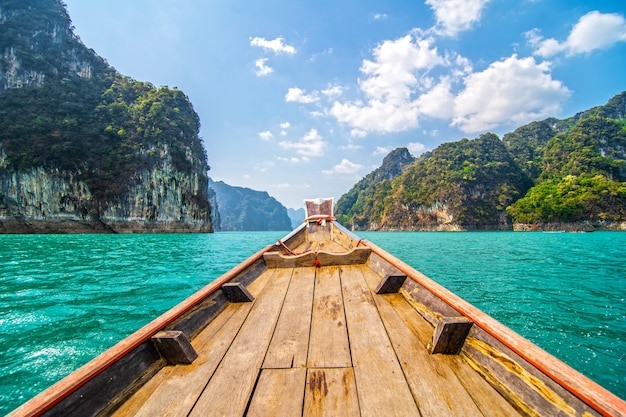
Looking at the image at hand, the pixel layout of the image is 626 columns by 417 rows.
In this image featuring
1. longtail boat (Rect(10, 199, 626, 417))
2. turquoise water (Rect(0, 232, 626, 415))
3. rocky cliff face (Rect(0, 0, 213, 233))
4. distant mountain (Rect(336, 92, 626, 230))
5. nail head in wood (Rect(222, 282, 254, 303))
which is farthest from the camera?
distant mountain (Rect(336, 92, 626, 230))

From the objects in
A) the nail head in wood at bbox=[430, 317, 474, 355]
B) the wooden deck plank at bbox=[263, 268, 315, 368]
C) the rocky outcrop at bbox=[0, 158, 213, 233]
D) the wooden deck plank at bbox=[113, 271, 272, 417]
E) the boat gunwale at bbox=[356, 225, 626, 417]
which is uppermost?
the rocky outcrop at bbox=[0, 158, 213, 233]

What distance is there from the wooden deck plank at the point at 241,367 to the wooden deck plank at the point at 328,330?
386 millimetres

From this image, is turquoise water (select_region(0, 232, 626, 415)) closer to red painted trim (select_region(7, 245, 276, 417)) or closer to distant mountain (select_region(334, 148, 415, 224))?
red painted trim (select_region(7, 245, 276, 417))

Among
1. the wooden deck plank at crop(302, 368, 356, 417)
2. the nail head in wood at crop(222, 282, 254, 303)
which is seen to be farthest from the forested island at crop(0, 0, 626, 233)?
the wooden deck plank at crop(302, 368, 356, 417)

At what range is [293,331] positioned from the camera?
7.65 ft

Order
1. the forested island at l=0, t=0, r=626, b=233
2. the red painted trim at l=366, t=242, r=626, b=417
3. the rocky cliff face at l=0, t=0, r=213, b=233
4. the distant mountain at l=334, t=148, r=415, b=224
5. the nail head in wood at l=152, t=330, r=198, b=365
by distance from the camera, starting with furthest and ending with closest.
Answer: the distant mountain at l=334, t=148, r=415, b=224 → the forested island at l=0, t=0, r=626, b=233 → the rocky cliff face at l=0, t=0, r=213, b=233 → the nail head in wood at l=152, t=330, r=198, b=365 → the red painted trim at l=366, t=242, r=626, b=417

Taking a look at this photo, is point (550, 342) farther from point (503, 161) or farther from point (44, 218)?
point (503, 161)

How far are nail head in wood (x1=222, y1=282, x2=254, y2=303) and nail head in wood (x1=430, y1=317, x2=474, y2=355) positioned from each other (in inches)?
77.2

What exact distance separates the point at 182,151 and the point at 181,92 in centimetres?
1977

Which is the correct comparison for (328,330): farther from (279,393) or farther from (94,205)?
(94,205)

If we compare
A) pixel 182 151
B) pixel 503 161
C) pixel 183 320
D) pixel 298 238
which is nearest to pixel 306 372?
pixel 183 320

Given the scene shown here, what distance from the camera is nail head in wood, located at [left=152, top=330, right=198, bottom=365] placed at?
5.99 feet

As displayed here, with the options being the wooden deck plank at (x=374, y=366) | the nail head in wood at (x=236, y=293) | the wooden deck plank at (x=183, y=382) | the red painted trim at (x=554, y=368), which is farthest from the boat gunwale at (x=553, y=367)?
the nail head in wood at (x=236, y=293)

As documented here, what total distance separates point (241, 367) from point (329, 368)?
0.61m
